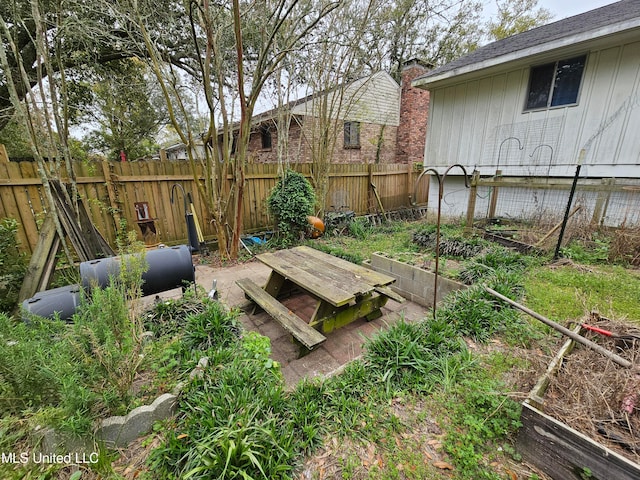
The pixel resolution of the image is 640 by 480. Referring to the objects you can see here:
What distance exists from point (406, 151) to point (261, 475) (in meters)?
12.2

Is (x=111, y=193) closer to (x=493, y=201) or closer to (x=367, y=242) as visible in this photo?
(x=367, y=242)

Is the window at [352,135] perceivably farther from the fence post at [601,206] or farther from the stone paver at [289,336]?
the stone paver at [289,336]

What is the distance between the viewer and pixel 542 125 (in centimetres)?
578

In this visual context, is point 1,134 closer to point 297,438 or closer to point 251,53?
point 251,53

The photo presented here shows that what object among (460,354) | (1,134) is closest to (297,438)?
(460,354)

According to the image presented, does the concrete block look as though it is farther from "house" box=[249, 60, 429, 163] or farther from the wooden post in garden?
"house" box=[249, 60, 429, 163]

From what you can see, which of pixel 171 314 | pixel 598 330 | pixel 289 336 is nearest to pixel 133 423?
pixel 171 314

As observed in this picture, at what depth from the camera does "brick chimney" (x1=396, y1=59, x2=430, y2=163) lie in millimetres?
10695

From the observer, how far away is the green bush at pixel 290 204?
18.9ft

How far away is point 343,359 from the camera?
2725 mm

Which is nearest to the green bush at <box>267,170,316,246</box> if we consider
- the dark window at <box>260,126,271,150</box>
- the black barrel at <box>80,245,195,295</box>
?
the black barrel at <box>80,245,195,295</box>

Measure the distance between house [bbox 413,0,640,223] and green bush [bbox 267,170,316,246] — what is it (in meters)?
4.60

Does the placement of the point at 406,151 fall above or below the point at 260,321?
above

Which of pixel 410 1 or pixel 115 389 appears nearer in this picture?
pixel 115 389
